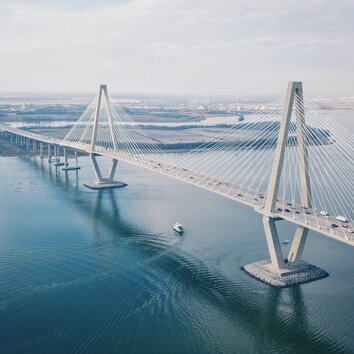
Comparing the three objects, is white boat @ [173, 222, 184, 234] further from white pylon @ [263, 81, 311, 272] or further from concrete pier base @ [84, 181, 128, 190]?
concrete pier base @ [84, 181, 128, 190]

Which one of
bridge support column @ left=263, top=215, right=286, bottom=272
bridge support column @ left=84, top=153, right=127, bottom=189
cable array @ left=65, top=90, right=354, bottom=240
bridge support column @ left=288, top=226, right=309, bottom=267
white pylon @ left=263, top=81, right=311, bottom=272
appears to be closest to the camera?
white pylon @ left=263, top=81, right=311, bottom=272

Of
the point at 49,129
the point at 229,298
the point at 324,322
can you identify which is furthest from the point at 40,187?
the point at 49,129

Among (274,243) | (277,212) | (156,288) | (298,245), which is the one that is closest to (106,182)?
(156,288)

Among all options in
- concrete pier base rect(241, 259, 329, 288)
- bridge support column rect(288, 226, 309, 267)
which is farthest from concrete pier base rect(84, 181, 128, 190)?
bridge support column rect(288, 226, 309, 267)

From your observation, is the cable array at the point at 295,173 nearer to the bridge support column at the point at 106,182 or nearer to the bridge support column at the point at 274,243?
the bridge support column at the point at 274,243

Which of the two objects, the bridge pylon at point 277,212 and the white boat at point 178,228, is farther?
the white boat at point 178,228

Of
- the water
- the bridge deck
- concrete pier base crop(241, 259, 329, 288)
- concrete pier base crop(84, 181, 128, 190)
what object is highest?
the bridge deck

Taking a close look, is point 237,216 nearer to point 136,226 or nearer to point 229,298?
point 136,226

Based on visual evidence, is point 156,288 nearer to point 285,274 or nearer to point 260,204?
point 285,274

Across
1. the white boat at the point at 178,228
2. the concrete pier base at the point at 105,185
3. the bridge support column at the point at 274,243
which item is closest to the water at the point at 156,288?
the white boat at the point at 178,228
